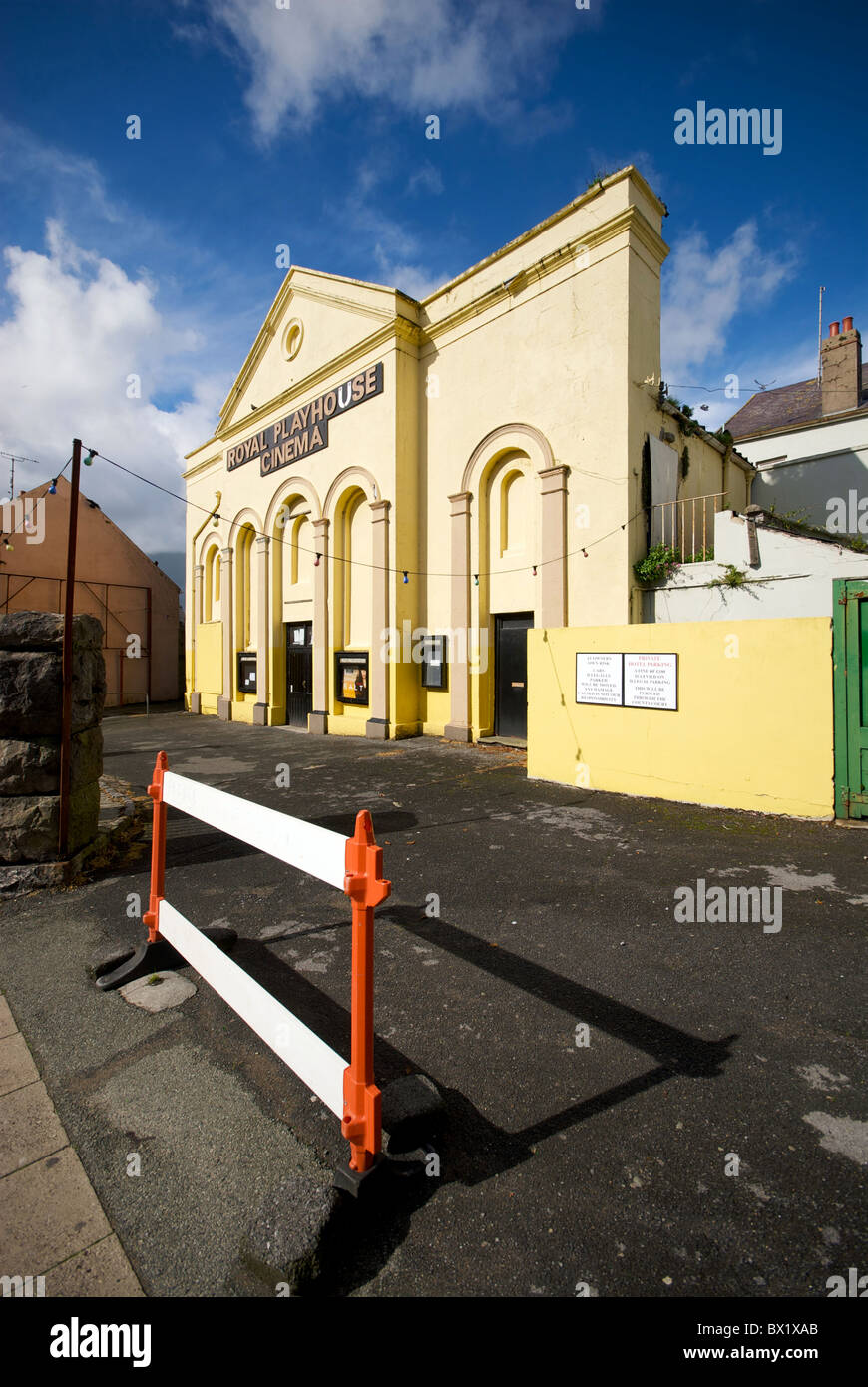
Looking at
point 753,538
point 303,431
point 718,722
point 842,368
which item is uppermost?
point 842,368

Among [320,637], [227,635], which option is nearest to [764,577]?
[320,637]

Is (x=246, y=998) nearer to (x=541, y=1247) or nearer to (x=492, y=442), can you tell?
(x=541, y=1247)

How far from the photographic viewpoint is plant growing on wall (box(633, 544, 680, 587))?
10312 millimetres

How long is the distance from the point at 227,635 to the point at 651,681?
17.7 metres

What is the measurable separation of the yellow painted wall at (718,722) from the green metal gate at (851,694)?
0.10 metres


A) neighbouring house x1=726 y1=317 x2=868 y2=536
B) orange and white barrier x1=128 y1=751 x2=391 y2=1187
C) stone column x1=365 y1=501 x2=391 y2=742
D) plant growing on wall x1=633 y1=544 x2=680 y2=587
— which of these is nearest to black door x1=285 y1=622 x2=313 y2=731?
stone column x1=365 y1=501 x2=391 y2=742

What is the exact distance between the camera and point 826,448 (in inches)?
712

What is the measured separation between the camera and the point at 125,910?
4.49m

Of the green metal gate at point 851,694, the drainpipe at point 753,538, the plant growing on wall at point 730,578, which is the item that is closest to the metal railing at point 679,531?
the plant growing on wall at point 730,578

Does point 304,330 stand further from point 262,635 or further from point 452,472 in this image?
point 262,635

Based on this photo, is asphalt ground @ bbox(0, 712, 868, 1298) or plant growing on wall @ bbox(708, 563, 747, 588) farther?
plant growing on wall @ bbox(708, 563, 747, 588)

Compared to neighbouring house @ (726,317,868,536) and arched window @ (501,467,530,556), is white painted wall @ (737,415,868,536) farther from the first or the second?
arched window @ (501,467,530,556)

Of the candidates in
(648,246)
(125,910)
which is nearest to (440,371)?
(648,246)

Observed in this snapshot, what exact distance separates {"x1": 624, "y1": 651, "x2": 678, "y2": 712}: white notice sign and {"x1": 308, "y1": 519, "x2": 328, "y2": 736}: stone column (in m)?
10.5
